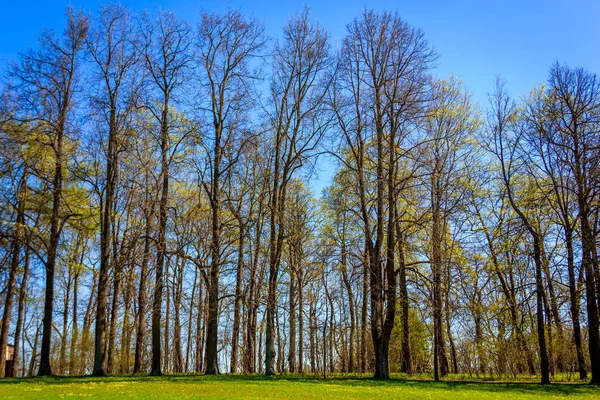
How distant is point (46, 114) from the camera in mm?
21328

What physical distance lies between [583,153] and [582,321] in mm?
6763

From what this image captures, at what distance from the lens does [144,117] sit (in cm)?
2420

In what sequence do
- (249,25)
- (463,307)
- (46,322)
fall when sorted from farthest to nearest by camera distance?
(249,25) → (46,322) → (463,307)

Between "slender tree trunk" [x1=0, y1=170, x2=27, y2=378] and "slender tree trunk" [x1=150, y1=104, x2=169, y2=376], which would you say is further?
"slender tree trunk" [x1=0, y1=170, x2=27, y2=378]

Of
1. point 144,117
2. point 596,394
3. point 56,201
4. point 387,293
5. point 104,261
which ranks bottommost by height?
point 596,394

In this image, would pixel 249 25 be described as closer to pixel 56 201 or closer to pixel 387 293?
pixel 56 201

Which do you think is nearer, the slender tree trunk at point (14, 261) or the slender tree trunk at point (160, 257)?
the slender tree trunk at point (160, 257)

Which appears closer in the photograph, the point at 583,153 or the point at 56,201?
the point at 583,153

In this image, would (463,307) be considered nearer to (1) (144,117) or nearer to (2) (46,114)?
(1) (144,117)

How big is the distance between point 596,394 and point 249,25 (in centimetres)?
2022

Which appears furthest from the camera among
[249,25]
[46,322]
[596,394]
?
[249,25]

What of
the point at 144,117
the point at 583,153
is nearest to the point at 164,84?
the point at 144,117

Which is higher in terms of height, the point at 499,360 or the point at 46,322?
the point at 46,322

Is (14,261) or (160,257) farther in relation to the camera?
(14,261)
